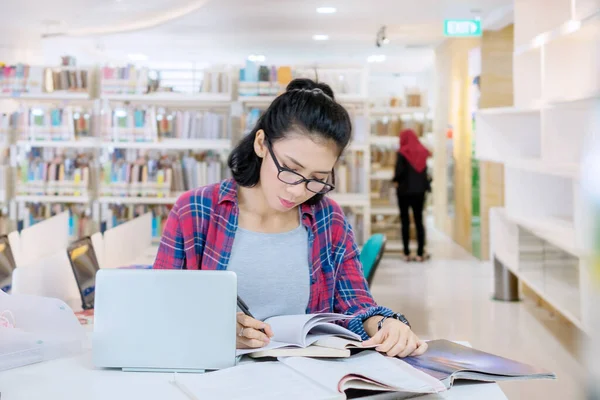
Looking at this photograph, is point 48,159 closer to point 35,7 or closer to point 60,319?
point 35,7

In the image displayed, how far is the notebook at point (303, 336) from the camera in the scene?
1.52 m

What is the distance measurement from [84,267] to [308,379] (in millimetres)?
2226

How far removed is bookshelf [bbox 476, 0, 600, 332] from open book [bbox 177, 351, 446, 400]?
8.90ft

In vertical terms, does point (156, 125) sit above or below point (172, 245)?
above

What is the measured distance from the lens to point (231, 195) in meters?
2.01

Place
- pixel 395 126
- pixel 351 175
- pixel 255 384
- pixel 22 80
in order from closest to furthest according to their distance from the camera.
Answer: pixel 255 384
pixel 22 80
pixel 351 175
pixel 395 126

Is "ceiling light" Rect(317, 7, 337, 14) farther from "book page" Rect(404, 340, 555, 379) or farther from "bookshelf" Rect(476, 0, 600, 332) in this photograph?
"book page" Rect(404, 340, 555, 379)

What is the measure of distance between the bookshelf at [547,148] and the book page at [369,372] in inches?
105

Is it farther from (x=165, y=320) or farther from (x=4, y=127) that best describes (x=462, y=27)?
(x=165, y=320)

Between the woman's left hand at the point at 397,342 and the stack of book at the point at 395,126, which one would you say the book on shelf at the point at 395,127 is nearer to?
the stack of book at the point at 395,126

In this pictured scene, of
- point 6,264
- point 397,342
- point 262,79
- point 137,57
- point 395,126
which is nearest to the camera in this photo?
point 397,342

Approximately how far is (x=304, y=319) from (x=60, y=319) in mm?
573

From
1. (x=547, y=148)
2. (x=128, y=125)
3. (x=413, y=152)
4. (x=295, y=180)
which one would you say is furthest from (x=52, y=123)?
(x=295, y=180)

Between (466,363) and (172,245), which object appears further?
(172,245)
